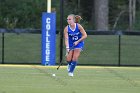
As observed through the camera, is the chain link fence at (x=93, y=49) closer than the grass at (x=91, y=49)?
Yes

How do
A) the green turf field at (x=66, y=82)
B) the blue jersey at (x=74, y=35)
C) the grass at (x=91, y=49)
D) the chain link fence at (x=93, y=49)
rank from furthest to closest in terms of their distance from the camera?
the grass at (x=91, y=49) → the chain link fence at (x=93, y=49) → the blue jersey at (x=74, y=35) → the green turf field at (x=66, y=82)

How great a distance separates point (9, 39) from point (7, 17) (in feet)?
53.8

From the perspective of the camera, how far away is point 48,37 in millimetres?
23828

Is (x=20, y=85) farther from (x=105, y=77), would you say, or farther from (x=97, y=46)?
(x=97, y=46)

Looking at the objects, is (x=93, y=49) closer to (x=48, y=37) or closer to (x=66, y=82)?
(x=48, y=37)

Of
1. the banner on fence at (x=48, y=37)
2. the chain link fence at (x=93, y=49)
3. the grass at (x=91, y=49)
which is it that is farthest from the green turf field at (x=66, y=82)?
the grass at (x=91, y=49)

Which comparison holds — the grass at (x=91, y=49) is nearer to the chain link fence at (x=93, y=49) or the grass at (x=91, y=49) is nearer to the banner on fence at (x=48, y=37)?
the chain link fence at (x=93, y=49)

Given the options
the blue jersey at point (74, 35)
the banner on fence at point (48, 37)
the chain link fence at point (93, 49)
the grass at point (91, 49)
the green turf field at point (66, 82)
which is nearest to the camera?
the green turf field at point (66, 82)

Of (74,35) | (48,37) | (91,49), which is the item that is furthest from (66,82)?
(91,49)

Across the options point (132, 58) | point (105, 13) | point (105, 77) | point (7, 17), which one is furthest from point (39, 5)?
point (105, 77)

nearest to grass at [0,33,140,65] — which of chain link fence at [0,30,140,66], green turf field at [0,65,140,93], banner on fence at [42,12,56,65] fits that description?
chain link fence at [0,30,140,66]

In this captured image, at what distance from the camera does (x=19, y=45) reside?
101 feet

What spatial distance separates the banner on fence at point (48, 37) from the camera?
23.7 metres

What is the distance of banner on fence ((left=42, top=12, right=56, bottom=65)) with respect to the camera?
23734mm
